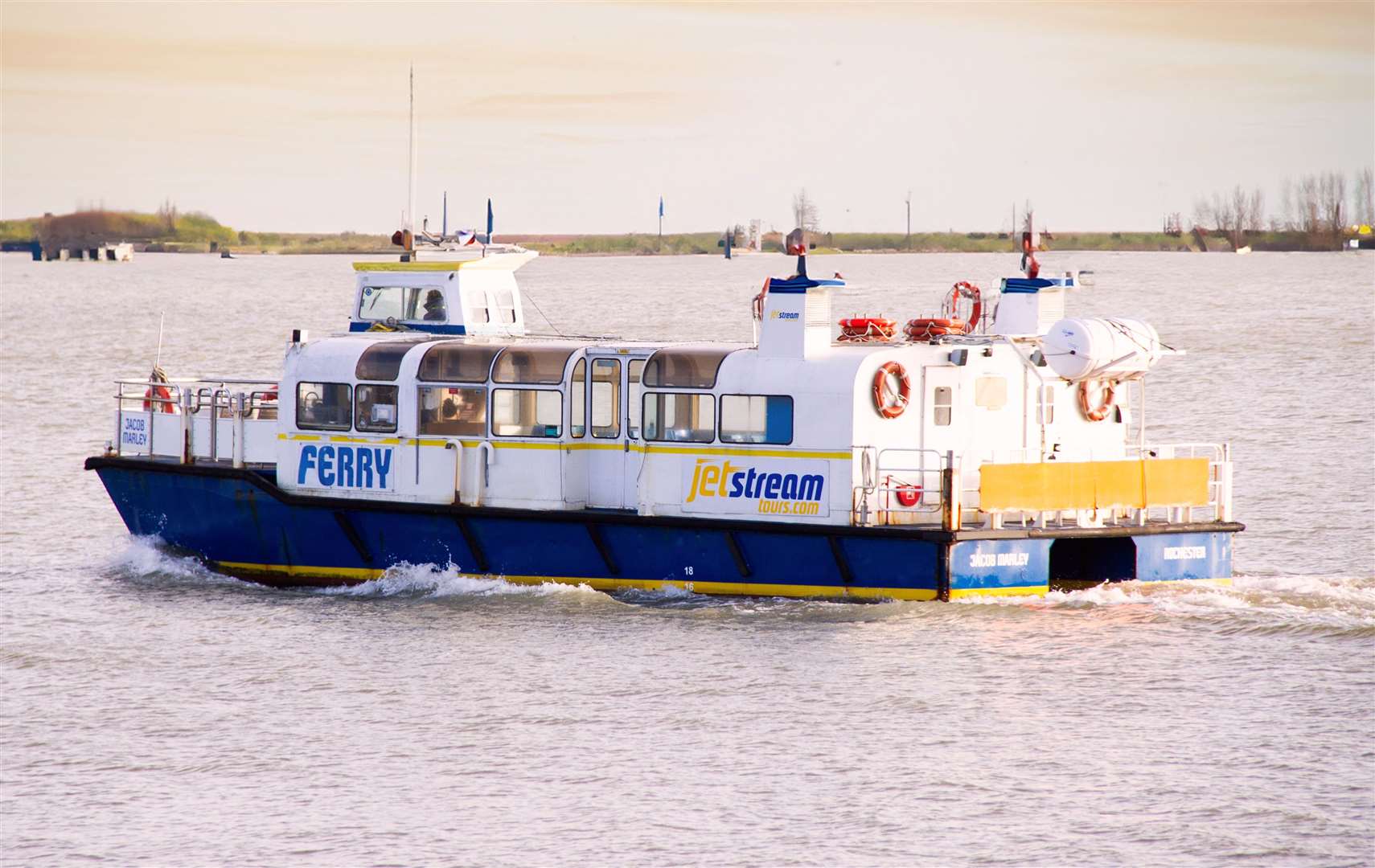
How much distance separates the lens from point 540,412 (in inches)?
927

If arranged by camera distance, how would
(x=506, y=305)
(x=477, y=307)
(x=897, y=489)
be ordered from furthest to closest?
(x=506, y=305)
(x=477, y=307)
(x=897, y=489)

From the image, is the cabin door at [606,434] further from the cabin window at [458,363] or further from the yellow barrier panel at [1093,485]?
the yellow barrier panel at [1093,485]

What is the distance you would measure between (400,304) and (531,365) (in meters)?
3.54

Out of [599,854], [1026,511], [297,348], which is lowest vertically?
[599,854]

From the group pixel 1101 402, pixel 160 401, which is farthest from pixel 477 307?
pixel 1101 402

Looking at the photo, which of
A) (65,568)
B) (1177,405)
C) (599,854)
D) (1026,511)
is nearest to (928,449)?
(1026,511)

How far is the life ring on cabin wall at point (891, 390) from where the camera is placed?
72.8ft

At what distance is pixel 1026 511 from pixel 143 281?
143 metres

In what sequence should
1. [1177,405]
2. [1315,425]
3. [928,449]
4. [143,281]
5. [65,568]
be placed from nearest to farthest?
[928,449] → [65,568] → [1315,425] → [1177,405] → [143,281]

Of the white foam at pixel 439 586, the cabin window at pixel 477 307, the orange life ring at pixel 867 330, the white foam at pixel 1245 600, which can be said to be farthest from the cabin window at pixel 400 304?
the white foam at pixel 1245 600

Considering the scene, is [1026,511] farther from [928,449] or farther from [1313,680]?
[1313,680]

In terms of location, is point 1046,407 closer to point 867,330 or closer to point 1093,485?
point 1093,485

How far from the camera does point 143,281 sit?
6171 inches

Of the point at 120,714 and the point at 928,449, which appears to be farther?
the point at 928,449
